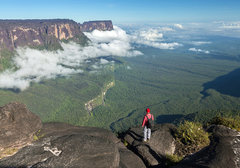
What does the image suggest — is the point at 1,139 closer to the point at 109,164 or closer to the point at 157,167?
the point at 109,164

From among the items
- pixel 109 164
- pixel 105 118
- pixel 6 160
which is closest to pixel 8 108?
pixel 6 160

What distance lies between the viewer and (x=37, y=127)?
1469cm

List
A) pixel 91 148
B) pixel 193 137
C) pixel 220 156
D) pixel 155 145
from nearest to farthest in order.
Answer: pixel 220 156, pixel 91 148, pixel 193 137, pixel 155 145

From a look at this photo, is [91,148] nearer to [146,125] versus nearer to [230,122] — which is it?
[146,125]

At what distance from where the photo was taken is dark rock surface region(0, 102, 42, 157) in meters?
12.0

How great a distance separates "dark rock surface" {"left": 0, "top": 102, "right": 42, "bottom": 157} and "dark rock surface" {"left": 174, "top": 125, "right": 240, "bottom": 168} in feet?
35.6

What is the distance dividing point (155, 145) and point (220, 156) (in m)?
5.15

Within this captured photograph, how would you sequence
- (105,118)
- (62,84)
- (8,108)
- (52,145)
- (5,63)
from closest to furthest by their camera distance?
(52,145), (8,108), (105,118), (62,84), (5,63)

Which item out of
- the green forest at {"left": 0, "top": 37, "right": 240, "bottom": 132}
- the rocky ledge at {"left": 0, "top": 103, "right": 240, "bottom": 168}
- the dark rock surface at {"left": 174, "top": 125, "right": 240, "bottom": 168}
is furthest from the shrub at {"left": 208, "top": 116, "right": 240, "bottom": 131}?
the green forest at {"left": 0, "top": 37, "right": 240, "bottom": 132}

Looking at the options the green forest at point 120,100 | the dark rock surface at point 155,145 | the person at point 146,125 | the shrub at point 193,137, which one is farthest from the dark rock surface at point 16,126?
the green forest at point 120,100

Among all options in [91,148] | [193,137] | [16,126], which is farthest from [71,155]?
[193,137]

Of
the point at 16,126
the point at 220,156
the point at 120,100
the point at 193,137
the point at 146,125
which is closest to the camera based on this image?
the point at 220,156

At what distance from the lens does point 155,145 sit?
14086 millimetres

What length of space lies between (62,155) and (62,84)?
171 metres
